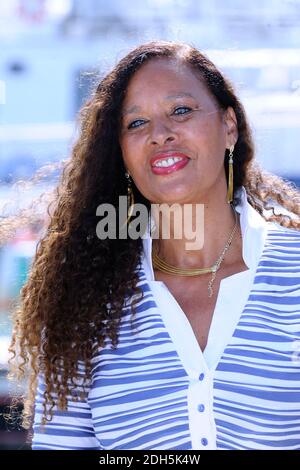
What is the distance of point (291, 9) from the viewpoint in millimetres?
3148

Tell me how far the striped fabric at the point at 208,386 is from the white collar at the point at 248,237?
2 cm

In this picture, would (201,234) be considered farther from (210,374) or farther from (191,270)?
(210,374)

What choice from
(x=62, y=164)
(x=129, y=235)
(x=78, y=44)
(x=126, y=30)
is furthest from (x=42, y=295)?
(x=78, y=44)

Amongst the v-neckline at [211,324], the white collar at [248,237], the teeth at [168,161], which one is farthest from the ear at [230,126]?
the v-neckline at [211,324]

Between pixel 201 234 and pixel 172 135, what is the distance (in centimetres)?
27

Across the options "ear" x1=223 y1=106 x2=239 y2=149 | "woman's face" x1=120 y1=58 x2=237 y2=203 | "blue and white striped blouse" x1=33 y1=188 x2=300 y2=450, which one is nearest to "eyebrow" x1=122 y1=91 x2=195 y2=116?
"woman's face" x1=120 y1=58 x2=237 y2=203

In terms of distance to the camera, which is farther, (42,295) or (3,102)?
(3,102)

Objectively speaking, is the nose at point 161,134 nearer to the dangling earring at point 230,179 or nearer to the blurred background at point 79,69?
the dangling earring at point 230,179

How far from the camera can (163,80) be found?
2.09 metres

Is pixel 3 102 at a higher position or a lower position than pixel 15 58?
lower

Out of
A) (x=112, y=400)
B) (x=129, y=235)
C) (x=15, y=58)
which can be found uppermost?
(x=15, y=58)

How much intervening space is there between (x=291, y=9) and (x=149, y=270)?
58.8 inches

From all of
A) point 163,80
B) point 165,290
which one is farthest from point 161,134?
point 165,290

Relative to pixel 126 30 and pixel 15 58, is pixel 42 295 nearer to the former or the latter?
pixel 126 30
